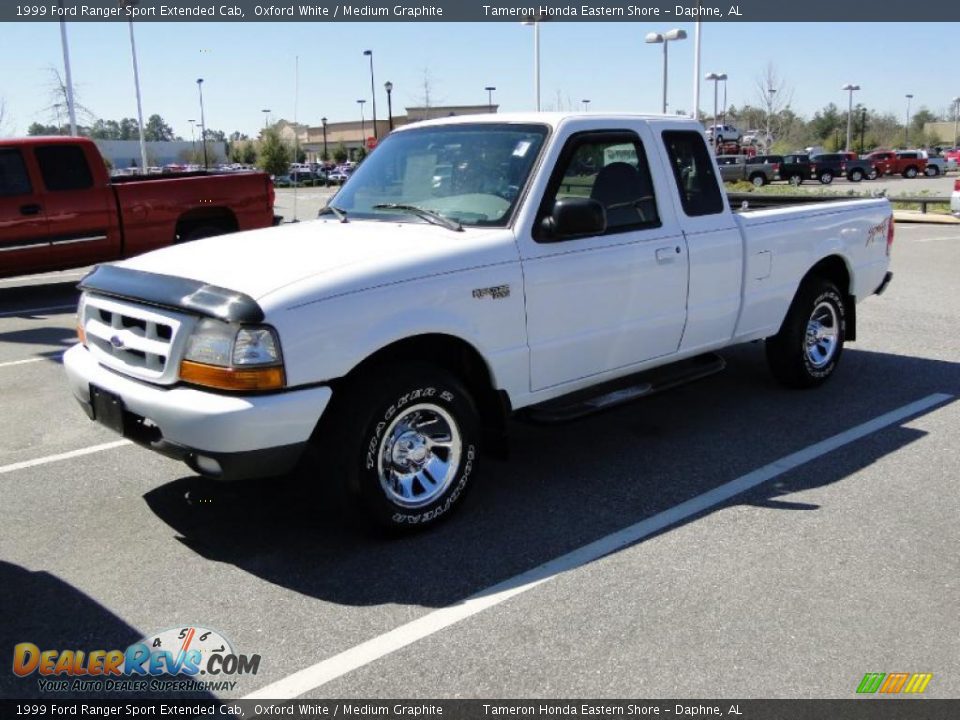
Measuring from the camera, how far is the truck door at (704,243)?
5.53m

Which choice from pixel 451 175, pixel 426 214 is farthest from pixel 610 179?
pixel 426 214

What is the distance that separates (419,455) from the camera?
14.3 ft

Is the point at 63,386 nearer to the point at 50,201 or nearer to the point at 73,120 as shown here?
the point at 50,201

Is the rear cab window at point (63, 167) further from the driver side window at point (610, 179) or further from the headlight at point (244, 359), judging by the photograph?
the headlight at point (244, 359)

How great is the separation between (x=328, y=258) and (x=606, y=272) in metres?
1.60

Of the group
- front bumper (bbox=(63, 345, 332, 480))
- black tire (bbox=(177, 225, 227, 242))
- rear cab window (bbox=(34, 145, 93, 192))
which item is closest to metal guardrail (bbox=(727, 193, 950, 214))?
front bumper (bbox=(63, 345, 332, 480))

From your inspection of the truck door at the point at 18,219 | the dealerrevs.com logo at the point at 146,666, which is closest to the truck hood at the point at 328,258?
the dealerrevs.com logo at the point at 146,666

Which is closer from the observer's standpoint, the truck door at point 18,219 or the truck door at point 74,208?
the truck door at point 18,219

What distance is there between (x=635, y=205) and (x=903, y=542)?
2.33 metres

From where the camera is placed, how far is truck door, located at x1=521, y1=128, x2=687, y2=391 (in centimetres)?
471

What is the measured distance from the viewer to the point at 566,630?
11.5 feet

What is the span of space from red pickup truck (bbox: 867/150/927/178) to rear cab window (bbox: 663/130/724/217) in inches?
2001

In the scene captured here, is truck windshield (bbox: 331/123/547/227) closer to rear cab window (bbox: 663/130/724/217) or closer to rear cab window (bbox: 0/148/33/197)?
rear cab window (bbox: 663/130/724/217)

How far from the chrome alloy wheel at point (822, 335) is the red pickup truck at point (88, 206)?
8542mm
